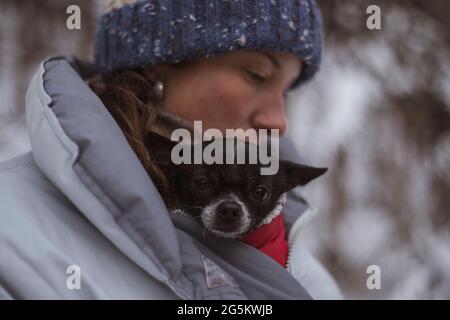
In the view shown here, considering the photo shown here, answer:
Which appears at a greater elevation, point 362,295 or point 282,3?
point 282,3

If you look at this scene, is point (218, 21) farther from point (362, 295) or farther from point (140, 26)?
point (362, 295)

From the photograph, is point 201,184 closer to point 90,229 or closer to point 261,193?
point 261,193

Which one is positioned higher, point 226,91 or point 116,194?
point 226,91

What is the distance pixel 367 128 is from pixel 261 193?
1105mm

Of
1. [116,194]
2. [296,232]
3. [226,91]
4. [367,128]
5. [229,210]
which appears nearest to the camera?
[116,194]

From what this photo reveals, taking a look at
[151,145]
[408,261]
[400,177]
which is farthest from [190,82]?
[408,261]

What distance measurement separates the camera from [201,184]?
105 centimetres

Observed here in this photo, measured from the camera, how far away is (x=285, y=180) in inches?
45.3

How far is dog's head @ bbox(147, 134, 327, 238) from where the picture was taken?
40.2 inches

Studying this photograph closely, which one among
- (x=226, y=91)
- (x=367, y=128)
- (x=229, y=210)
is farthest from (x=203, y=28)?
(x=367, y=128)

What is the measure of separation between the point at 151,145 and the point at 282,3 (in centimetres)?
38

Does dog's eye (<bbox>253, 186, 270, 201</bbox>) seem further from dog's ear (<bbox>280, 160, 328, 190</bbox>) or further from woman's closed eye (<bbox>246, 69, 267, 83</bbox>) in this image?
woman's closed eye (<bbox>246, 69, 267, 83</bbox>)
